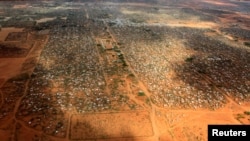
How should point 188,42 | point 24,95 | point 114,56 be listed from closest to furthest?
1. point 24,95
2. point 114,56
3. point 188,42

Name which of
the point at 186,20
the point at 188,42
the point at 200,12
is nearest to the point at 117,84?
the point at 188,42

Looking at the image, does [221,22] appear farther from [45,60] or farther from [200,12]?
[45,60]

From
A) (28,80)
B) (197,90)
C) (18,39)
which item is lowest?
(197,90)

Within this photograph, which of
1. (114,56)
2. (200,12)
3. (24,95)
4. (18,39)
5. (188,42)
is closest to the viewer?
(24,95)

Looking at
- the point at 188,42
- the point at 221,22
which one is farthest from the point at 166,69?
the point at 221,22

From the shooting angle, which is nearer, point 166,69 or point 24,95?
point 24,95

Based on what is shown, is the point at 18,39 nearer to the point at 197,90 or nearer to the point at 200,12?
the point at 197,90

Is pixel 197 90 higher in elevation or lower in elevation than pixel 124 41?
lower
